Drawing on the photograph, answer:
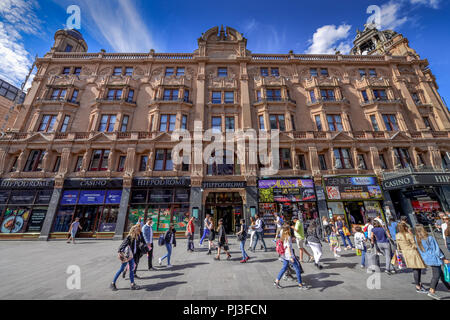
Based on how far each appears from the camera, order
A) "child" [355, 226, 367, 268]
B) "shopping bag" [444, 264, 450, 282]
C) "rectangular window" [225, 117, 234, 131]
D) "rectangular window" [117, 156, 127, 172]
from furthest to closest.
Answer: "rectangular window" [225, 117, 234, 131], "rectangular window" [117, 156, 127, 172], "child" [355, 226, 367, 268], "shopping bag" [444, 264, 450, 282]

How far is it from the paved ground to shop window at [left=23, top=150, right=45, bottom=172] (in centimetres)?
1150

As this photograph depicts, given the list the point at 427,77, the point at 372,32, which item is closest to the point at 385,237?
the point at 427,77

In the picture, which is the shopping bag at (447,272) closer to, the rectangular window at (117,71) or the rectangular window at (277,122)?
the rectangular window at (277,122)

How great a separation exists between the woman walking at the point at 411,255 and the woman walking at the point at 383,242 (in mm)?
1286

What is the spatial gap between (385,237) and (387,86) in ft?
72.9

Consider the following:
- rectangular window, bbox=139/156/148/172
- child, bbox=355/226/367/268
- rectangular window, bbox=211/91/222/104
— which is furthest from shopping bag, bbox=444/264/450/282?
rectangular window, bbox=211/91/222/104

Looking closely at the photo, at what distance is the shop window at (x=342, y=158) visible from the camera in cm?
1719

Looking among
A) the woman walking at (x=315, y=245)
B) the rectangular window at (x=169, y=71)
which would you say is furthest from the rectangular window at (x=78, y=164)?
the woman walking at (x=315, y=245)

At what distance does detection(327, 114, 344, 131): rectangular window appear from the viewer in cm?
1877

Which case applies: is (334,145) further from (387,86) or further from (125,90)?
(125,90)

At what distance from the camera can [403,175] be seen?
14.5 metres

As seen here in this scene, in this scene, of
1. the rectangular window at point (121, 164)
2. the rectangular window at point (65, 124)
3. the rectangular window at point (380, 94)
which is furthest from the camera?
the rectangular window at point (380, 94)

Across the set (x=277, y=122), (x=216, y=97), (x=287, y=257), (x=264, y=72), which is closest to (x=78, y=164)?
(x=216, y=97)

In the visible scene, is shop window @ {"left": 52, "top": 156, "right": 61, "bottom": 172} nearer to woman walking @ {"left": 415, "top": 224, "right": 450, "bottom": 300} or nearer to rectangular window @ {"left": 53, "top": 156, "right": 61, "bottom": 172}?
rectangular window @ {"left": 53, "top": 156, "right": 61, "bottom": 172}
